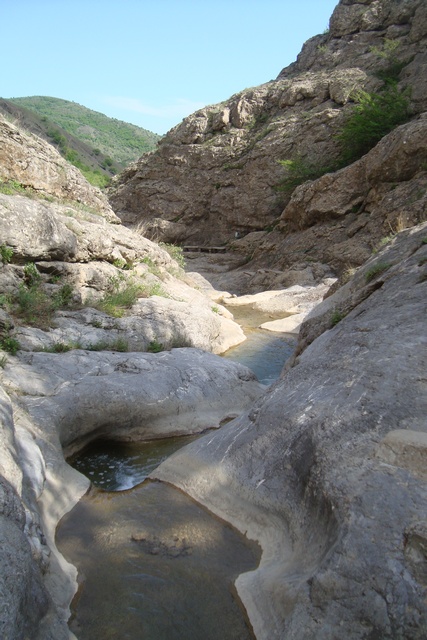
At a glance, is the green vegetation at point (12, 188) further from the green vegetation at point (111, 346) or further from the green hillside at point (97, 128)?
the green hillside at point (97, 128)

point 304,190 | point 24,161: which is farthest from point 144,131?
point 24,161

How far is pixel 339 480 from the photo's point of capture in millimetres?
3744

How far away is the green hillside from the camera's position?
92.8m

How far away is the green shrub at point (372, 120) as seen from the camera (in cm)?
2467

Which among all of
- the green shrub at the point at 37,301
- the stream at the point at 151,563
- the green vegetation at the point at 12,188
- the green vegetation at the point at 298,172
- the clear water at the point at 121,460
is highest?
the green vegetation at the point at 298,172

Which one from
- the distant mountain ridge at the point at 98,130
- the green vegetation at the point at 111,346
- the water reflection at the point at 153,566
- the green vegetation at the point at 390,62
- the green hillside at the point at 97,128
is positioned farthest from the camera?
the green hillside at the point at 97,128

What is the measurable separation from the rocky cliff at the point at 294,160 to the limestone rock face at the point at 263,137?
74 mm

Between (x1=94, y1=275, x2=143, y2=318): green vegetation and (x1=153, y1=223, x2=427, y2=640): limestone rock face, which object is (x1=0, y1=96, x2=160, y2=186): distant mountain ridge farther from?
(x1=153, y1=223, x2=427, y2=640): limestone rock face

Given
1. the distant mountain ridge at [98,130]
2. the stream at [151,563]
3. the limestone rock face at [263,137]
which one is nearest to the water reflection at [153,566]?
the stream at [151,563]

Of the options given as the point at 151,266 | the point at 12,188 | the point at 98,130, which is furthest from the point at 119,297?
the point at 98,130

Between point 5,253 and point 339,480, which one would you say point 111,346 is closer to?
point 5,253

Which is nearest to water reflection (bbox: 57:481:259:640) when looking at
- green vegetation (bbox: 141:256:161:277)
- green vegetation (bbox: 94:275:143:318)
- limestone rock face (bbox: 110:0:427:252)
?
green vegetation (bbox: 94:275:143:318)

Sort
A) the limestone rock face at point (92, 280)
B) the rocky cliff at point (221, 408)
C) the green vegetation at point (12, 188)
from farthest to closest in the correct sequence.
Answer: the green vegetation at point (12, 188) < the limestone rock face at point (92, 280) < the rocky cliff at point (221, 408)

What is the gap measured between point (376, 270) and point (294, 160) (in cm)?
2308
